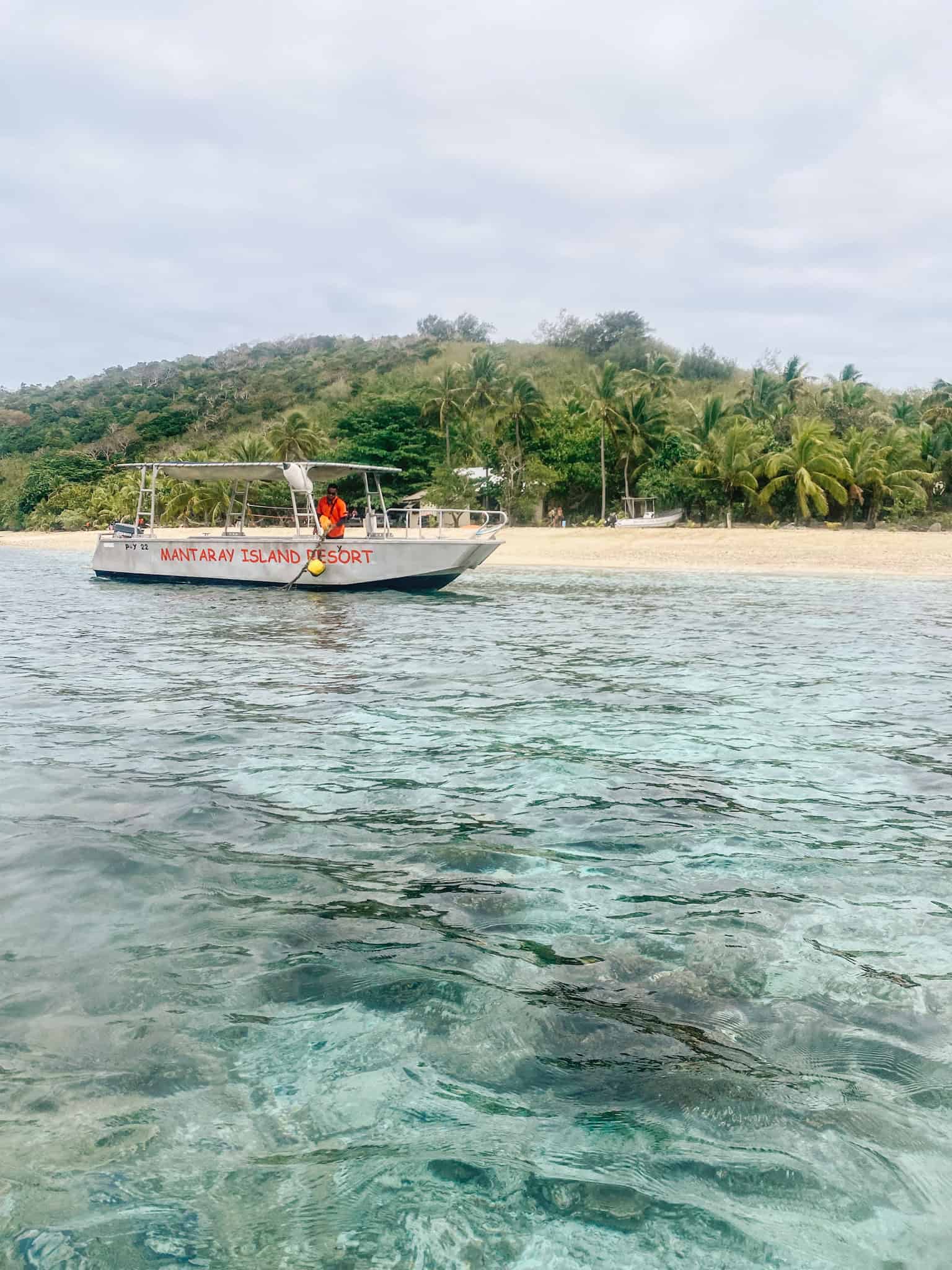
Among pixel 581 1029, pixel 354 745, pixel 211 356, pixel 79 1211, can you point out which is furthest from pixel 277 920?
pixel 211 356

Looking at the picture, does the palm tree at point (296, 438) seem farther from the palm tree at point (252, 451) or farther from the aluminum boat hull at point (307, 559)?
the aluminum boat hull at point (307, 559)

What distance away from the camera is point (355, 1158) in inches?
99.7

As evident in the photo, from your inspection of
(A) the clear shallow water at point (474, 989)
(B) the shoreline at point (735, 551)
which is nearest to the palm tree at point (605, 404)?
(B) the shoreline at point (735, 551)

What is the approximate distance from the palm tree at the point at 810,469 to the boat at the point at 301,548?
2517cm

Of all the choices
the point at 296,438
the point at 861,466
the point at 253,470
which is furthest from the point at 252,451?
the point at 253,470

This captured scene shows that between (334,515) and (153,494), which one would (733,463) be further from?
(153,494)

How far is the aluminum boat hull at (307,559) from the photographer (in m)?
18.6

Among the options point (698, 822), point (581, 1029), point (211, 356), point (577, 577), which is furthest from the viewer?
point (211, 356)

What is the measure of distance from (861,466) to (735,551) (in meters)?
11.6

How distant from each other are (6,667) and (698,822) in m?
7.99

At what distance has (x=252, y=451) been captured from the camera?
Result: 54.1 metres

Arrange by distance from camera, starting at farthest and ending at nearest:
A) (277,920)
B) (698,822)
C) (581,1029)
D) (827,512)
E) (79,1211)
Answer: (827,512)
(698,822)
(277,920)
(581,1029)
(79,1211)

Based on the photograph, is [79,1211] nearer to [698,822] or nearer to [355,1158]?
[355,1158]

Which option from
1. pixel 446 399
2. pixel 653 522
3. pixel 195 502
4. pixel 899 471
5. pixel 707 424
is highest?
pixel 446 399
